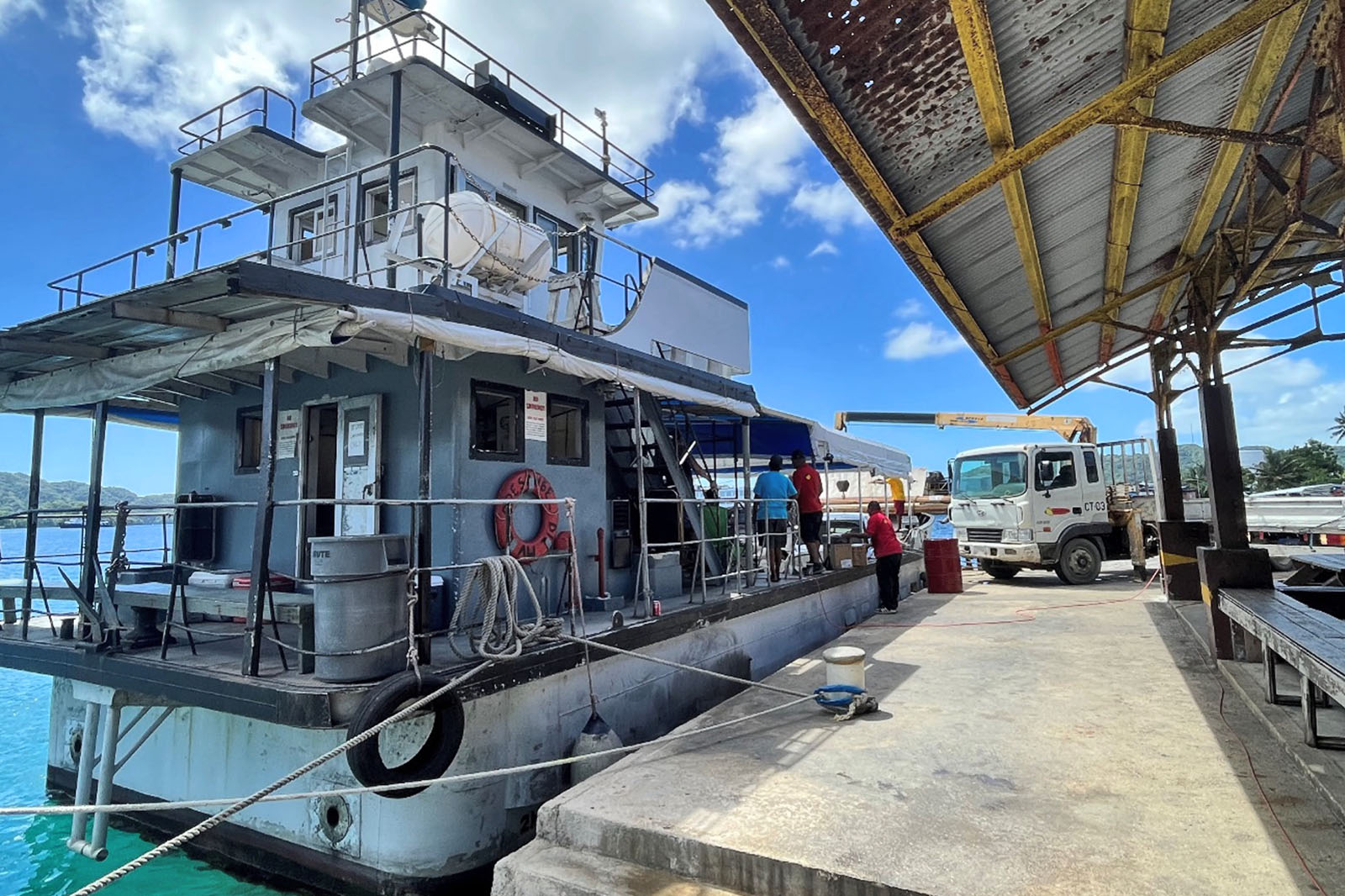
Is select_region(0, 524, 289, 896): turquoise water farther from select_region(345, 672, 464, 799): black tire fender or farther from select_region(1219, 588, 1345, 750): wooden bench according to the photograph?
select_region(1219, 588, 1345, 750): wooden bench

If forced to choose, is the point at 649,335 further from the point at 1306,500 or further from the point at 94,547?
the point at 1306,500

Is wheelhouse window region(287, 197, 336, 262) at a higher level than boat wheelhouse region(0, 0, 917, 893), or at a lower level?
higher

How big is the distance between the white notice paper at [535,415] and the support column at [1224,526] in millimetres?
6254

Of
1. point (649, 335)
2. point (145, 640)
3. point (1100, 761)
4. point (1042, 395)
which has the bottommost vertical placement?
point (1100, 761)

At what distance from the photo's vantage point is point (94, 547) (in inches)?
218

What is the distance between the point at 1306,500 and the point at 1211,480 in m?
15.3

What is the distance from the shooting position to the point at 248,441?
7852 mm

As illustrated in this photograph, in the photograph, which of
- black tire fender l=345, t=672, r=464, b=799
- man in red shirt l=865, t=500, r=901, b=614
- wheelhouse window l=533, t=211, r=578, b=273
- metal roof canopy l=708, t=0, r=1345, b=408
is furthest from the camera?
wheelhouse window l=533, t=211, r=578, b=273

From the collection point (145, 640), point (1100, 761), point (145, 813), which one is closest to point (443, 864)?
point (145, 640)

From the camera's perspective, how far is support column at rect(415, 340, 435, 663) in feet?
15.8

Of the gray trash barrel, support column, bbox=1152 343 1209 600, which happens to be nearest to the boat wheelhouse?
the gray trash barrel

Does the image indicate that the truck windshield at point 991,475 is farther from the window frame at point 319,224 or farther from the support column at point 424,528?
the window frame at point 319,224

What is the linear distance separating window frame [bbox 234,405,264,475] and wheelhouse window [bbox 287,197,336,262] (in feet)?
11.4

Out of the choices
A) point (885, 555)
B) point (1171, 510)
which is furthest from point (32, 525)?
point (1171, 510)
